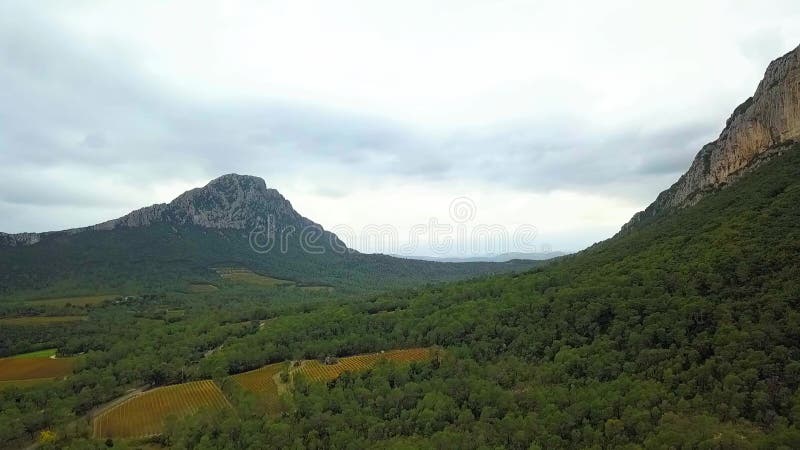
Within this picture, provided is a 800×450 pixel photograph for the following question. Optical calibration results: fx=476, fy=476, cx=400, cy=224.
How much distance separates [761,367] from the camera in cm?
5766

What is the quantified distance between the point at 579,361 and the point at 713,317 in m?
20.5

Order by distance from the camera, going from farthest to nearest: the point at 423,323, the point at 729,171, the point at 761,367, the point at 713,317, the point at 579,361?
the point at 729,171 < the point at 423,323 < the point at 579,361 < the point at 713,317 < the point at 761,367

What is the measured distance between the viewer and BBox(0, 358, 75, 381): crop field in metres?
98.2

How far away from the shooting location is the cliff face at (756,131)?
4336 inches

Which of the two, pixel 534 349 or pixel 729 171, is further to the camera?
pixel 729 171

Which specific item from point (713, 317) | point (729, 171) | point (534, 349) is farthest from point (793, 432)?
point (729, 171)

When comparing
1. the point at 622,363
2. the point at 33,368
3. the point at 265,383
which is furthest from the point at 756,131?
the point at 33,368

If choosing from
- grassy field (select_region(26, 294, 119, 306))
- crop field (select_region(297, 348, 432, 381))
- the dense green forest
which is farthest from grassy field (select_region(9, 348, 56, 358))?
crop field (select_region(297, 348, 432, 381))

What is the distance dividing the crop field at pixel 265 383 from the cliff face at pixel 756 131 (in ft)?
408

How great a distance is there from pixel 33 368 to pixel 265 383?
53.5 metres

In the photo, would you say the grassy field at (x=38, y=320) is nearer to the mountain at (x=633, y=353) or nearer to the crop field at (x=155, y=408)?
the crop field at (x=155, y=408)

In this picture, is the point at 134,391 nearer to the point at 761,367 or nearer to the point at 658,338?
the point at 658,338

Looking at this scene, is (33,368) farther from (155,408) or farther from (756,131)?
(756,131)

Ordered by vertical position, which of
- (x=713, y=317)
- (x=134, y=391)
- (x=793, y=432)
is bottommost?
(x=134, y=391)
